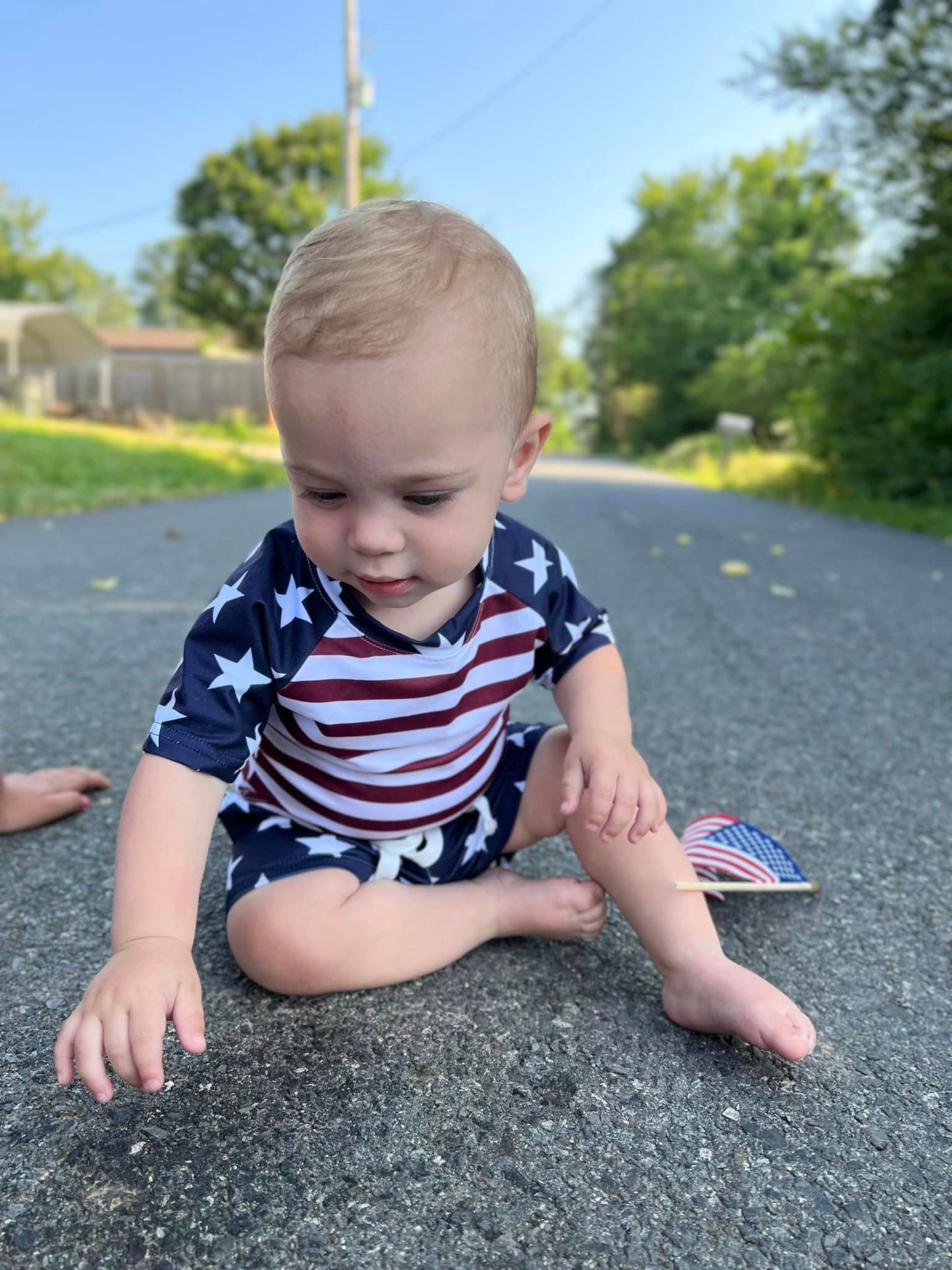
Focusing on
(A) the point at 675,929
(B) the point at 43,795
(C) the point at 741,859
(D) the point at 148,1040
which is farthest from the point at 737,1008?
(B) the point at 43,795

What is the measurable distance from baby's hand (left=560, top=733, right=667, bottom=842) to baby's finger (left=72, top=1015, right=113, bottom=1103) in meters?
0.56

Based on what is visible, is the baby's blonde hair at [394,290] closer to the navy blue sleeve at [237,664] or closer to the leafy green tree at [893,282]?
the navy blue sleeve at [237,664]

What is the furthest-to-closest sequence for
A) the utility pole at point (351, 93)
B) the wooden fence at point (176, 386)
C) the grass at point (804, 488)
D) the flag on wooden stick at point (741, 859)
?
the wooden fence at point (176, 386)
the utility pole at point (351, 93)
the grass at point (804, 488)
the flag on wooden stick at point (741, 859)

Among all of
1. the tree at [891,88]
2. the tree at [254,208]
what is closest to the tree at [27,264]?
the tree at [254,208]

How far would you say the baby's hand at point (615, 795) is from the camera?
4.17ft

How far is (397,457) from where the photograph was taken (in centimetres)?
110

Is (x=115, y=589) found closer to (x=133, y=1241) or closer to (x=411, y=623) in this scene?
(x=411, y=623)

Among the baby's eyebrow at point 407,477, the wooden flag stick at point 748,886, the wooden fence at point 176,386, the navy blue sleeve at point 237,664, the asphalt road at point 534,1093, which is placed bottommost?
the wooden fence at point 176,386

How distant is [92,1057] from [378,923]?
0.44 meters

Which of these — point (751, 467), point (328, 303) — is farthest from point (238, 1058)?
point (751, 467)

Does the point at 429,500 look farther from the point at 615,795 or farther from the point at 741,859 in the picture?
the point at 741,859

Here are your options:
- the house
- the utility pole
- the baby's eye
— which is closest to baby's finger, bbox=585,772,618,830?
the baby's eye

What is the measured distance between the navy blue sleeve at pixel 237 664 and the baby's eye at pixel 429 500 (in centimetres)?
23

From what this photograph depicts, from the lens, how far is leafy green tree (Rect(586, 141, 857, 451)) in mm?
32094
